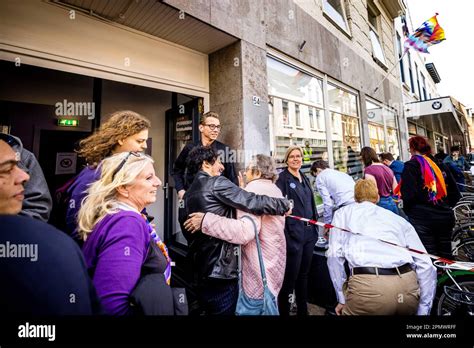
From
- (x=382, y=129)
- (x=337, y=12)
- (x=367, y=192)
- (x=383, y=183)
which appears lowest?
(x=367, y=192)

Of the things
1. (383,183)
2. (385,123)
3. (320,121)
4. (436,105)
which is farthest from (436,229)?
(436,105)

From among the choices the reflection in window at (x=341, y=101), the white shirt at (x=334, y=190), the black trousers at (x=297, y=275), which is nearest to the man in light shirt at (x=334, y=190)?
the white shirt at (x=334, y=190)

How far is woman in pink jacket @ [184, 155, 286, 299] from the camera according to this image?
66.3 inches

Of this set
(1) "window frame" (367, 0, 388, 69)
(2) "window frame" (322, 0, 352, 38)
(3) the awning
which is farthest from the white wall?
(3) the awning

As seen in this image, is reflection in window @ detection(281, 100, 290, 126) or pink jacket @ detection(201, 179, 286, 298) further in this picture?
reflection in window @ detection(281, 100, 290, 126)

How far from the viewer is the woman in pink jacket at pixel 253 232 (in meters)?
1.68

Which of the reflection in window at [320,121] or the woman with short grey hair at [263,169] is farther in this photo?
the reflection in window at [320,121]

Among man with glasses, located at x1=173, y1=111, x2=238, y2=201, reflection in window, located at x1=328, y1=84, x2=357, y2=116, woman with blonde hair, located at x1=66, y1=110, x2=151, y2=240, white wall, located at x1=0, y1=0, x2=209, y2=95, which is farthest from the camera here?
reflection in window, located at x1=328, y1=84, x2=357, y2=116

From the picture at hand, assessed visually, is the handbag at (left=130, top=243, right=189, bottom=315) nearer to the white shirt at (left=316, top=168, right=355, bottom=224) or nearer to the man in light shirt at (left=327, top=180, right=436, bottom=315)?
the man in light shirt at (left=327, top=180, right=436, bottom=315)

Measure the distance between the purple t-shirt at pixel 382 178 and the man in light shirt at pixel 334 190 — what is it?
2.28 feet

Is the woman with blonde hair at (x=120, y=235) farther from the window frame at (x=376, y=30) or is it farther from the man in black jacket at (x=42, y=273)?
the window frame at (x=376, y=30)

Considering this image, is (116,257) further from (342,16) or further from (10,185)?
(342,16)

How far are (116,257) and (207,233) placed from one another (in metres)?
0.83

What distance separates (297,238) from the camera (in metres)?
2.46
